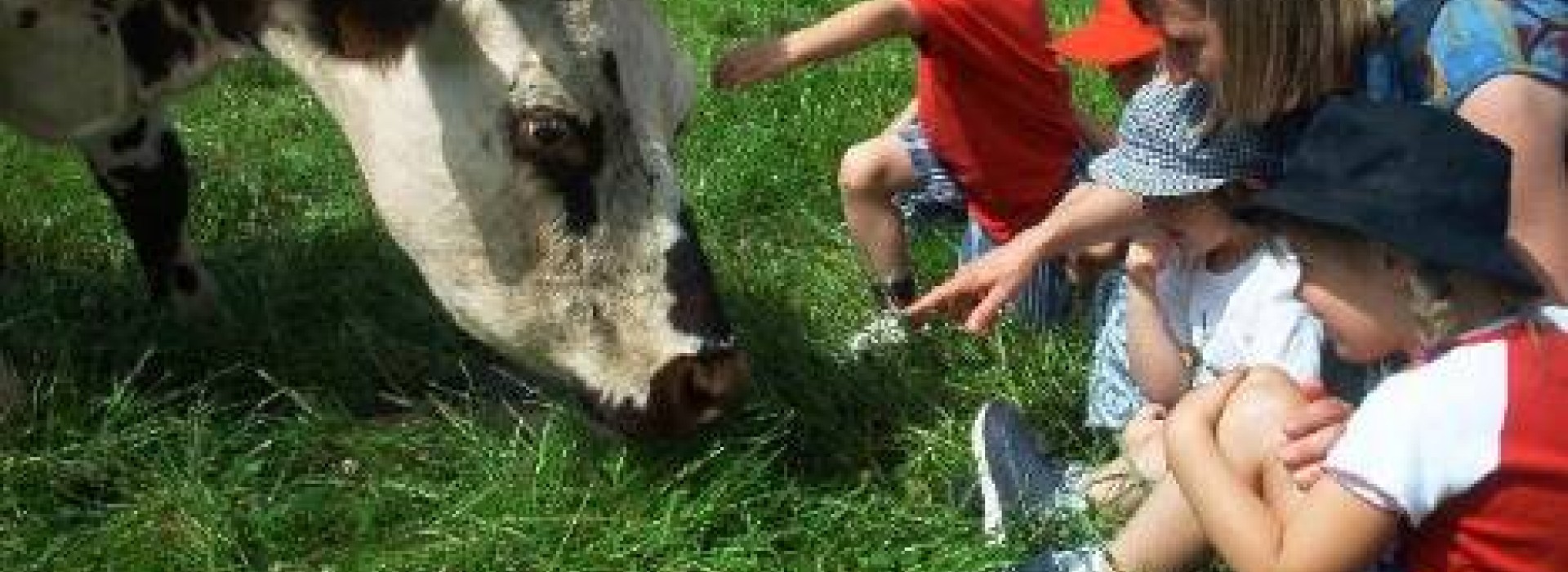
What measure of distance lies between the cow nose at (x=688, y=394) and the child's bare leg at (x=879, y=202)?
1089 mm

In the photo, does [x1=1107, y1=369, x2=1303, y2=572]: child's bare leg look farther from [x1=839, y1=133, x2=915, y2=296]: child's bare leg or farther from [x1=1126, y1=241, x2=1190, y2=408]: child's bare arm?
[x1=839, y1=133, x2=915, y2=296]: child's bare leg

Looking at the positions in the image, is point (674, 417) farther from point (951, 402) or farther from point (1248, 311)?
point (1248, 311)

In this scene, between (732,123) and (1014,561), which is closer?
(1014,561)

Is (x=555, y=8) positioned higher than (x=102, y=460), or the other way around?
(x=555, y=8)

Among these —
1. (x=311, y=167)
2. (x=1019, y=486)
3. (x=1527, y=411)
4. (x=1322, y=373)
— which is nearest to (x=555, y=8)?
(x=1019, y=486)

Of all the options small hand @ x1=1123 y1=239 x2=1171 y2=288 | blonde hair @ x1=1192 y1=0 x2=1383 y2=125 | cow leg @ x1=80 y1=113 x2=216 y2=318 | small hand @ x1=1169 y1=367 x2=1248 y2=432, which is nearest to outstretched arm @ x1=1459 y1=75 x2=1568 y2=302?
blonde hair @ x1=1192 y1=0 x2=1383 y2=125

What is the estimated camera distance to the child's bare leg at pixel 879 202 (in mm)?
4828

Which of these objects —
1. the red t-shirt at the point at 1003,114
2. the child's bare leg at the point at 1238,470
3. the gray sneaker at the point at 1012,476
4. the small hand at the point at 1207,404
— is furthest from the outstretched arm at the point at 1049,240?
the red t-shirt at the point at 1003,114

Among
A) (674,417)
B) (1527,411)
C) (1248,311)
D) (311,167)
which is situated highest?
(1527,411)

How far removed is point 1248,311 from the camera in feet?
12.0

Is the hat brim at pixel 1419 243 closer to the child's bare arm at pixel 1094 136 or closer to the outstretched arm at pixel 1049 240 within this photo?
the outstretched arm at pixel 1049 240

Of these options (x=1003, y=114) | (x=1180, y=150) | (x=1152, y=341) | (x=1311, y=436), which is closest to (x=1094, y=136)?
(x=1003, y=114)

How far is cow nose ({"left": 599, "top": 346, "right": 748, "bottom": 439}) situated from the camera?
147 inches

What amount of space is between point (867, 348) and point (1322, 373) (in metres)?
1.16
